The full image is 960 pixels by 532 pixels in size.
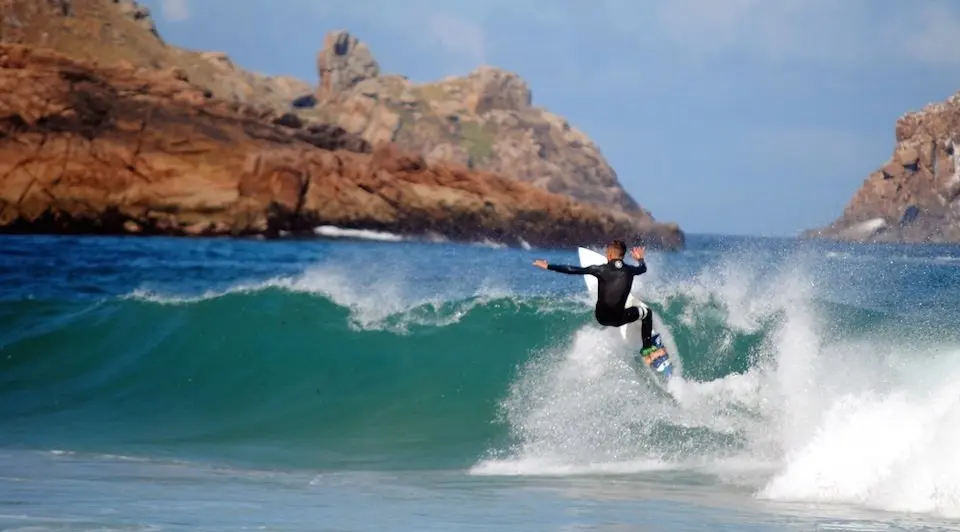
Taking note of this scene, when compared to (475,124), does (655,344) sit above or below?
below

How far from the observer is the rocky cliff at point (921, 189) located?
117m

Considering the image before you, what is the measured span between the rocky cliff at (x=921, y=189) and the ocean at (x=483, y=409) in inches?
3874

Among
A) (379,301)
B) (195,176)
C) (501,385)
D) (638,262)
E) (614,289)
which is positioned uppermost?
(195,176)

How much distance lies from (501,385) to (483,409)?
963mm

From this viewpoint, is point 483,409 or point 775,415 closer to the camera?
→ point 775,415

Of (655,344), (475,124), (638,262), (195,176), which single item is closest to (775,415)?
(655,344)

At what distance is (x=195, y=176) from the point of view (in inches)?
2985

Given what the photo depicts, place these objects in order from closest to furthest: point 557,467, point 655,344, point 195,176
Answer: point 557,467 → point 655,344 → point 195,176

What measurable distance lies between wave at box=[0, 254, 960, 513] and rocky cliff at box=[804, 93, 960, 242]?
100 metres

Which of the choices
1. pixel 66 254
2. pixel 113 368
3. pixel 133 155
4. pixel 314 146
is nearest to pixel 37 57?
pixel 133 155

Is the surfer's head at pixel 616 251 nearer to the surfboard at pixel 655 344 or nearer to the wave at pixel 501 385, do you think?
the surfboard at pixel 655 344

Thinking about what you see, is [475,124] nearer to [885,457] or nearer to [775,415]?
[775,415]

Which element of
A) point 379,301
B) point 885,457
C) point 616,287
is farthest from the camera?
point 379,301

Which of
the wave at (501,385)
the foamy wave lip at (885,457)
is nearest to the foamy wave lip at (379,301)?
the wave at (501,385)
